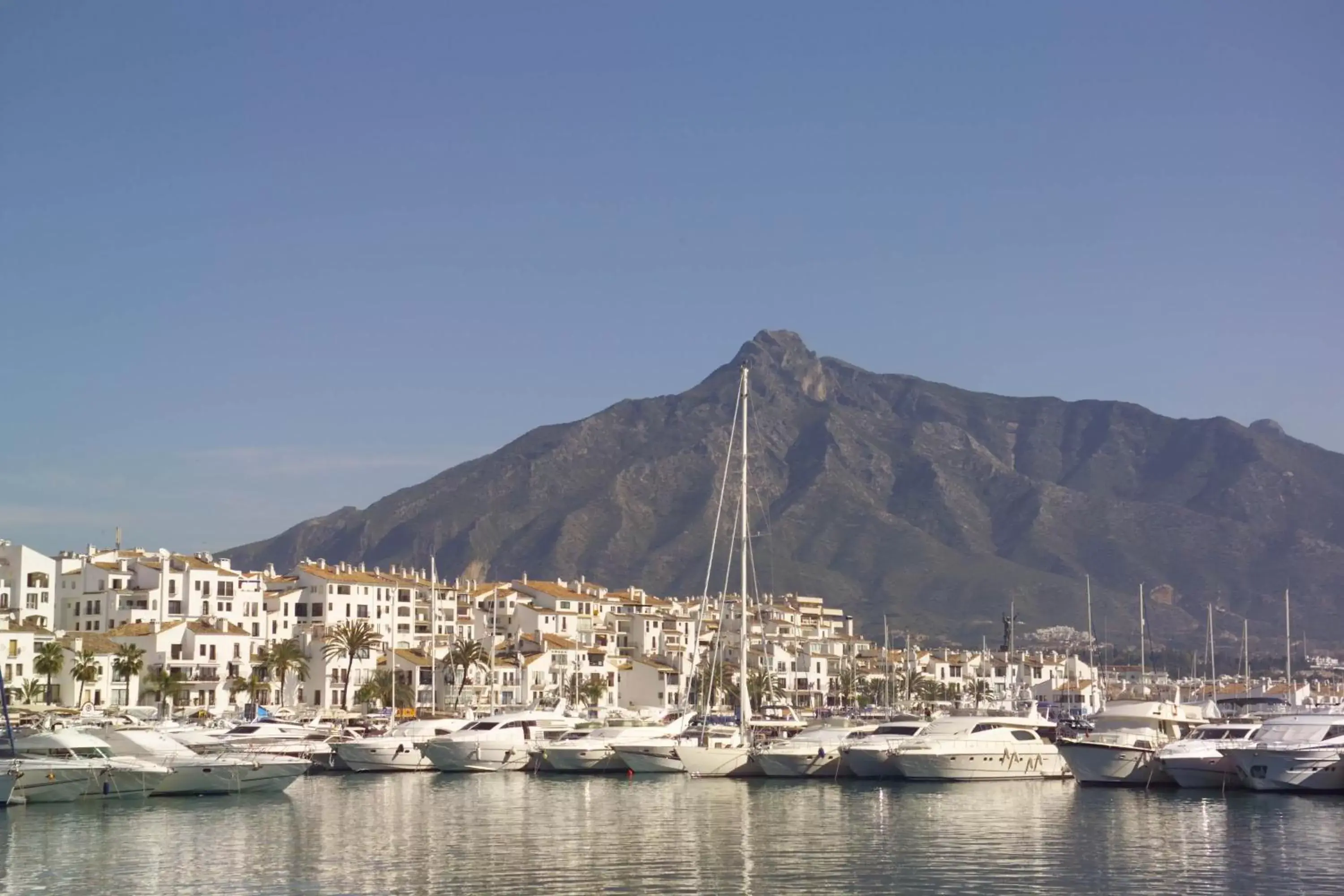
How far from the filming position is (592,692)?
131750 mm

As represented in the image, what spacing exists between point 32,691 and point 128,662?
6.85m

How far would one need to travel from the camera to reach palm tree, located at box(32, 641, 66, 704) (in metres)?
100

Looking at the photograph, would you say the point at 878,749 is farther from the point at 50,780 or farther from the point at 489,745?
the point at 50,780

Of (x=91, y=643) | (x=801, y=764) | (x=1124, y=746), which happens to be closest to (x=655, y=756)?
(x=801, y=764)

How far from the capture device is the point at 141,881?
39.4 meters

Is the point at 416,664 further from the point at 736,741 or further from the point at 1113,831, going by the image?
the point at 1113,831

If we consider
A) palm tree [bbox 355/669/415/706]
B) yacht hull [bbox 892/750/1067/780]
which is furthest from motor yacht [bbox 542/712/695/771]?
palm tree [bbox 355/669/415/706]

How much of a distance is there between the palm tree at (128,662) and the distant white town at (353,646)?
153 millimetres

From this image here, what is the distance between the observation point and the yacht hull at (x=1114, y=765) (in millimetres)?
63281

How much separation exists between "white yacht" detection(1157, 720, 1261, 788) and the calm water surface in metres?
1.00

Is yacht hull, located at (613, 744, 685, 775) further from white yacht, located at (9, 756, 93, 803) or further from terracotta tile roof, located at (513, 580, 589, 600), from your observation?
terracotta tile roof, located at (513, 580, 589, 600)

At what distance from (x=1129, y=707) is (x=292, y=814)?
121 ft

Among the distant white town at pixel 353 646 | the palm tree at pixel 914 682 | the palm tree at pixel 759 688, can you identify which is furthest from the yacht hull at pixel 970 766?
the palm tree at pixel 914 682

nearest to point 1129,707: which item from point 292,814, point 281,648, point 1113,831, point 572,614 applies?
point 1113,831
